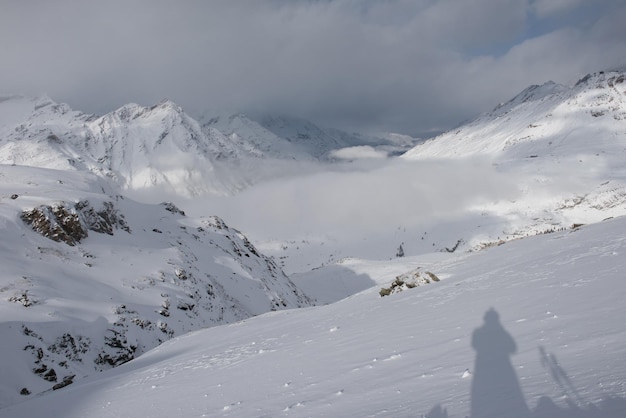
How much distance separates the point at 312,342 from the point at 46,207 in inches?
1296

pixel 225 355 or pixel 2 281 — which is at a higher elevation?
pixel 2 281

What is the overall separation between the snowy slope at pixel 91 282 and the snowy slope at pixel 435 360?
31.7 feet

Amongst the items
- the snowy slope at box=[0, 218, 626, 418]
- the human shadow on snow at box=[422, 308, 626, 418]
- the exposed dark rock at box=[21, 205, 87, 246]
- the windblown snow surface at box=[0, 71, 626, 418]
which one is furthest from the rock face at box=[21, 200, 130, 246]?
the human shadow on snow at box=[422, 308, 626, 418]

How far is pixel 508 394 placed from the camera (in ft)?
20.6

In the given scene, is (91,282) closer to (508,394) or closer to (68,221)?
(68,221)

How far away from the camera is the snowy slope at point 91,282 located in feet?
82.3

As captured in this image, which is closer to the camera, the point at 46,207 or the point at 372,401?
the point at 372,401

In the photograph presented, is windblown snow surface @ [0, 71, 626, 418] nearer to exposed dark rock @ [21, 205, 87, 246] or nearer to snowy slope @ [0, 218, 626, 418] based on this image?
snowy slope @ [0, 218, 626, 418]

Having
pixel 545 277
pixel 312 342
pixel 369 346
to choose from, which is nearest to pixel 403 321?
pixel 369 346

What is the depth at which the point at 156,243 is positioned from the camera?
46281mm

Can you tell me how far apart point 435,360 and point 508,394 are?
2.55 meters

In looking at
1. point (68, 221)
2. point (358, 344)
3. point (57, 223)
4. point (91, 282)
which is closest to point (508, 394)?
point (358, 344)

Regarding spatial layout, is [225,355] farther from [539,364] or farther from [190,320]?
[190,320]

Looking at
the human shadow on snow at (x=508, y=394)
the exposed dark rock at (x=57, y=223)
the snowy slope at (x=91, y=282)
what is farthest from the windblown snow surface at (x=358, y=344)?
the exposed dark rock at (x=57, y=223)
